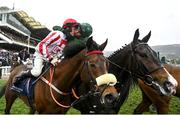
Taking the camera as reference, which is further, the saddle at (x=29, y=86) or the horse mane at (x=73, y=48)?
the saddle at (x=29, y=86)

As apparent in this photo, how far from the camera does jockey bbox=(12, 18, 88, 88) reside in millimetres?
6391

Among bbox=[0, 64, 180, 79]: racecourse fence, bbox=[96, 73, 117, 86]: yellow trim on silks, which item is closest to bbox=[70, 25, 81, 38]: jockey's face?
bbox=[96, 73, 117, 86]: yellow trim on silks

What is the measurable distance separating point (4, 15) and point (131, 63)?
5373cm

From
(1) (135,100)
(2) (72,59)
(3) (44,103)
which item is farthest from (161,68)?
(1) (135,100)

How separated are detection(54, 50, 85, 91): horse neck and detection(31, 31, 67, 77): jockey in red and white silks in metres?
0.47

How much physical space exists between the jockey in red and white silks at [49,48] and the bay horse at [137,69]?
100 cm

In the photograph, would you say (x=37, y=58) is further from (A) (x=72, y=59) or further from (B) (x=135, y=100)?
(B) (x=135, y=100)

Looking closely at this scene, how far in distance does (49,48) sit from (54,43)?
5.4 inches

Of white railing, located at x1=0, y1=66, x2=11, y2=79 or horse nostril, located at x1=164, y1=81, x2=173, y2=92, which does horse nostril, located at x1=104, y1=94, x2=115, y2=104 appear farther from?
white railing, located at x1=0, y1=66, x2=11, y2=79

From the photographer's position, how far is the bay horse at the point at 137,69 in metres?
6.66

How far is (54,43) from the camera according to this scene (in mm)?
6637

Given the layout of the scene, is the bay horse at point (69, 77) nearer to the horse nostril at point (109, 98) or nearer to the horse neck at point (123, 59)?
the horse nostril at point (109, 98)

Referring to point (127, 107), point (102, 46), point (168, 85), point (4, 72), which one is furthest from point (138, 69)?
point (4, 72)

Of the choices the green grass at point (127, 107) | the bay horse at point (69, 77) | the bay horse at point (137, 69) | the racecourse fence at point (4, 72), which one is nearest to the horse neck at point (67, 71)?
the bay horse at point (69, 77)
